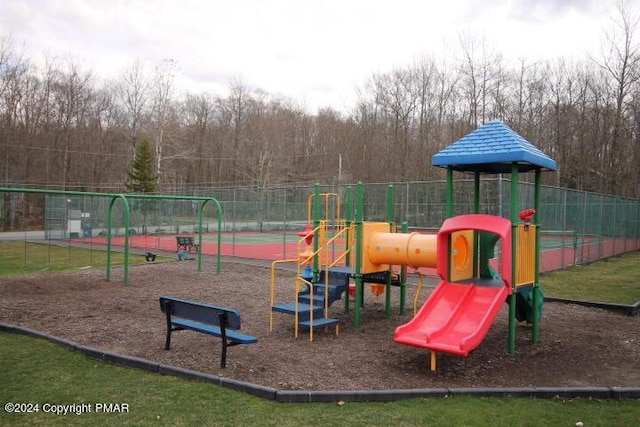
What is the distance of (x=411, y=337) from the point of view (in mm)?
6555

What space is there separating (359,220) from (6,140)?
44580 millimetres

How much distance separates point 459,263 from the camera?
312 inches

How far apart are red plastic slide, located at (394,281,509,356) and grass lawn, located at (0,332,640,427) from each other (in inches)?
34.3

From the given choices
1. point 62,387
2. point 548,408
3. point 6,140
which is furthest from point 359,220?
point 6,140

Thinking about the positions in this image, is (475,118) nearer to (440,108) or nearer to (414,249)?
(440,108)

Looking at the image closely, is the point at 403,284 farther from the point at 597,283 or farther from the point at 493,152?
the point at 597,283

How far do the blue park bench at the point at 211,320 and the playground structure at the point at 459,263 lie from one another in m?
1.56

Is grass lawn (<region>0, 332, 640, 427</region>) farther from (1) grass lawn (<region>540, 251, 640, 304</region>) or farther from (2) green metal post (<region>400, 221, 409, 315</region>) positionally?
(1) grass lawn (<region>540, 251, 640, 304</region>)

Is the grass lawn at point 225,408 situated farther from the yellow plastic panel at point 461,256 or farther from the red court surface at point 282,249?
the red court surface at point 282,249

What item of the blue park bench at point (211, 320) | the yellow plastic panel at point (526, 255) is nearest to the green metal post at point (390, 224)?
the yellow plastic panel at point (526, 255)

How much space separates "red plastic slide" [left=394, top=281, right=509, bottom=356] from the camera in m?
6.32

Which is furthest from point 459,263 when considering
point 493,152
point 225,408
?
point 225,408

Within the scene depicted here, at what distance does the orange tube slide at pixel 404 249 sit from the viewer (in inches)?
327

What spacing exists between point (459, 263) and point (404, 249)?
98 cm
